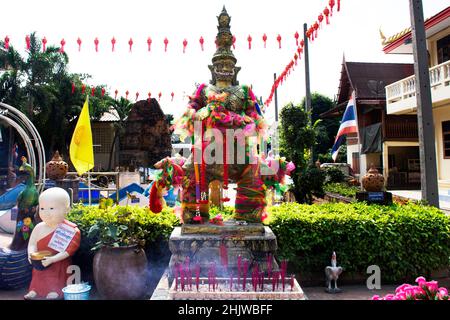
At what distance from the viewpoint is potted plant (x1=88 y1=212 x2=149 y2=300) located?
13.3ft

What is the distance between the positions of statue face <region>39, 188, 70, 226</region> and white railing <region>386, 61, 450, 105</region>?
29.7ft

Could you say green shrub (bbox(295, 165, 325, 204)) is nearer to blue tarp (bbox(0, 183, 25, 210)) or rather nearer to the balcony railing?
blue tarp (bbox(0, 183, 25, 210))

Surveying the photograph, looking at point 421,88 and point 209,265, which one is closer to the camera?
point 209,265

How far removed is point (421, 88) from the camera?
5988mm

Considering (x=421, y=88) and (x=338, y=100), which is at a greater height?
(x=338, y=100)

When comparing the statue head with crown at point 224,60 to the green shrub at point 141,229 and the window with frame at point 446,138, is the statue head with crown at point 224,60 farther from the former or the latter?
the window with frame at point 446,138

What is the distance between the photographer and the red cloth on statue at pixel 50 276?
13.6ft

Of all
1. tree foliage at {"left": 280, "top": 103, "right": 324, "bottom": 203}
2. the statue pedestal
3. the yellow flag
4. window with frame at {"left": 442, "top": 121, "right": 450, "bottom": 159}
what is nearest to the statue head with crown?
the statue pedestal

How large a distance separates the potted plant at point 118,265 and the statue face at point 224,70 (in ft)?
6.89

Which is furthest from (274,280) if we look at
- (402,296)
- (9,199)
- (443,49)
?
(443,49)

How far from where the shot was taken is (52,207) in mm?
4219
